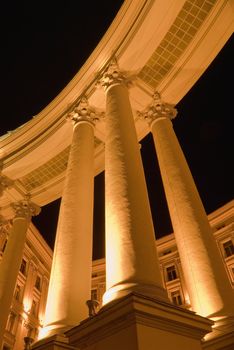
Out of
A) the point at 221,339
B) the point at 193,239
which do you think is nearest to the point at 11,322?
the point at 193,239

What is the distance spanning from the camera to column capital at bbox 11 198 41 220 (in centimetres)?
3544

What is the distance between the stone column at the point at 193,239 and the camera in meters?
14.4

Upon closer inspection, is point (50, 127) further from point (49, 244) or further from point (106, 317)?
point (49, 244)

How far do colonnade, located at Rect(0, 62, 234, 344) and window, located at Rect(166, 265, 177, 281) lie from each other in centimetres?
5133

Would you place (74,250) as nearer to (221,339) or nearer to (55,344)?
(55,344)

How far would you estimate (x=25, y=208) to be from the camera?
3622 centimetres

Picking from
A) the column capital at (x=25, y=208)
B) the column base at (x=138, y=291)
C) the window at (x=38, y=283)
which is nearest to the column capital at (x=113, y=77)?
the column base at (x=138, y=291)

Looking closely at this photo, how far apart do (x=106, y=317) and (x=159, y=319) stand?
5.59ft

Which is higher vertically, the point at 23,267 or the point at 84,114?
the point at 23,267

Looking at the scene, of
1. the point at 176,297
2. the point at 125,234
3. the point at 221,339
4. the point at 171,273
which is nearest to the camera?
the point at 221,339

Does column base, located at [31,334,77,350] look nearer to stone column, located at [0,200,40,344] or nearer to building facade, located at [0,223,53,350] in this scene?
stone column, located at [0,200,40,344]

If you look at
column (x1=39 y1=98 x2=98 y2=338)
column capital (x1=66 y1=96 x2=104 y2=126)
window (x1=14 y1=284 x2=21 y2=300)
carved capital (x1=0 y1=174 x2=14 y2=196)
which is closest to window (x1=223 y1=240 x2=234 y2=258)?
window (x1=14 y1=284 x2=21 y2=300)

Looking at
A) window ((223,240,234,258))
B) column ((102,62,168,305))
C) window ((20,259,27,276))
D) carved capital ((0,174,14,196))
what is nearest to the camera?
column ((102,62,168,305))

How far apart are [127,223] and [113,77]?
49.0 feet
